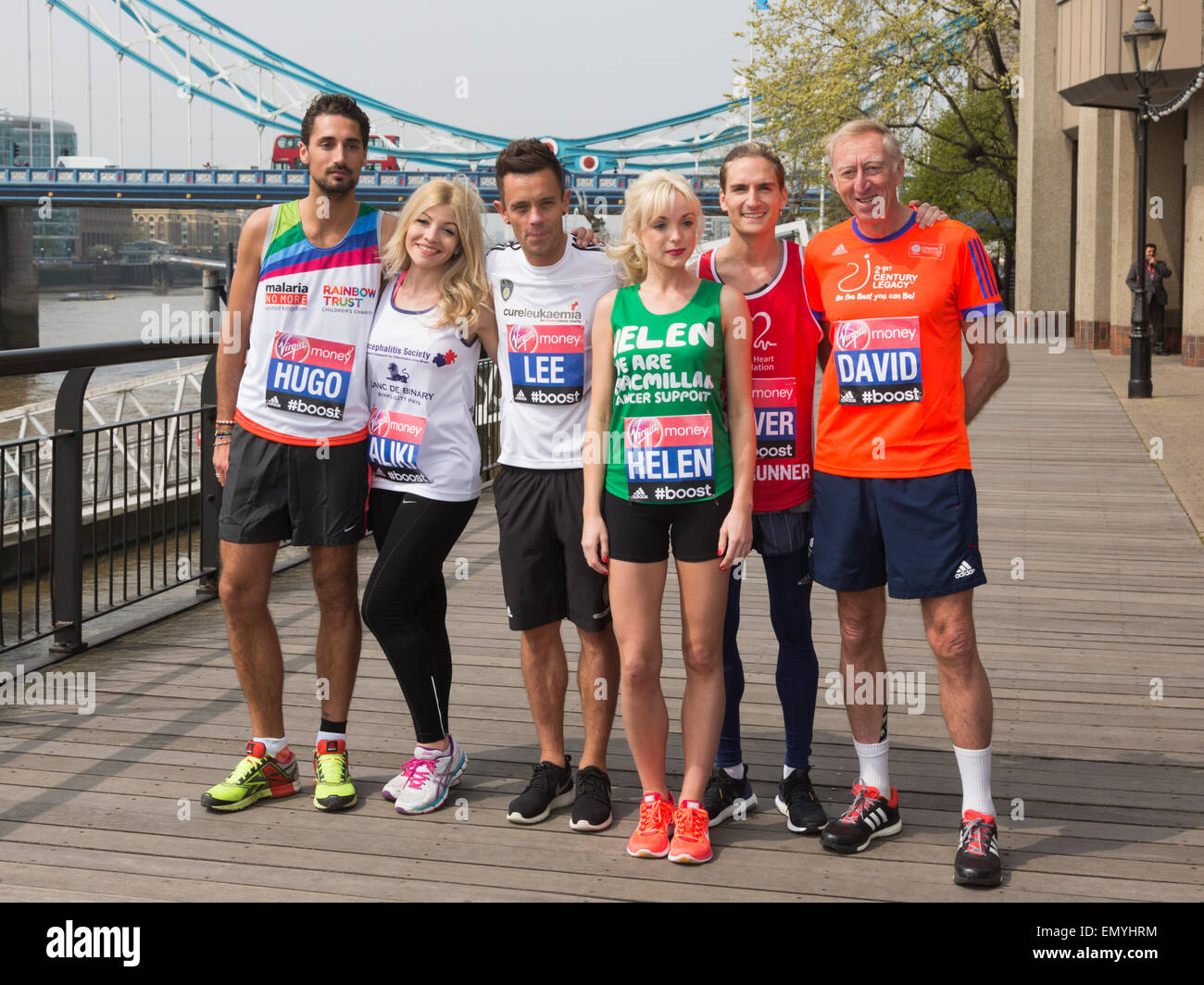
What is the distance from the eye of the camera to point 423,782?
3766mm

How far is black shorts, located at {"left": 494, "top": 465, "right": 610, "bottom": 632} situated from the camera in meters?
3.62

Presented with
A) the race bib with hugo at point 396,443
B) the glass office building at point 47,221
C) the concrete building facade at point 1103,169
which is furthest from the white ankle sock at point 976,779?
the glass office building at point 47,221

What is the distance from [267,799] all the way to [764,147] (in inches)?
89.3

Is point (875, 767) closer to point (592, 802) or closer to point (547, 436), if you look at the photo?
point (592, 802)

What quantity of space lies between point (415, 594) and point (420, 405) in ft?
1.73

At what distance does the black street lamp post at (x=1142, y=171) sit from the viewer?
1559 centimetres

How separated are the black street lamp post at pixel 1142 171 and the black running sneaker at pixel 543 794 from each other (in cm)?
1341

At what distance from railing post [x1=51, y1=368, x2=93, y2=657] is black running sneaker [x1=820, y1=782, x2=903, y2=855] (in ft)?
10.3

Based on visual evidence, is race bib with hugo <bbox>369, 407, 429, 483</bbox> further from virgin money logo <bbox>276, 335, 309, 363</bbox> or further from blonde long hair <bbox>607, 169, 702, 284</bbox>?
blonde long hair <bbox>607, 169, 702, 284</bbox>

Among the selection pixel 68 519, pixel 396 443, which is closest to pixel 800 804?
pixel 396 443

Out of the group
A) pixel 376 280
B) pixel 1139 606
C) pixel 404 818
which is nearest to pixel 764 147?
pixel 376 280

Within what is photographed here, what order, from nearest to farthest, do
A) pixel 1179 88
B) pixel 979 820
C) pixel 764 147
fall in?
pixel 979 820
pixel 764 147
pixel 1179 88

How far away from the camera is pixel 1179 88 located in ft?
64.5
